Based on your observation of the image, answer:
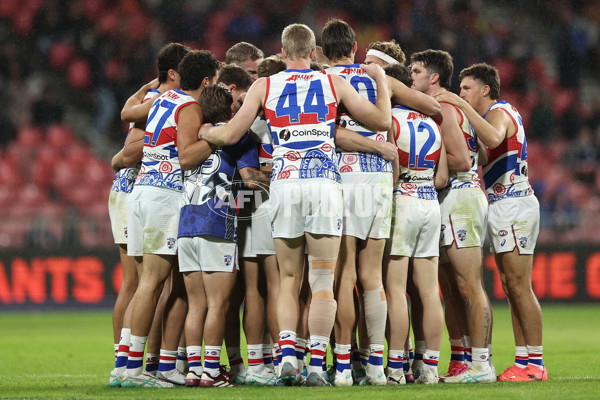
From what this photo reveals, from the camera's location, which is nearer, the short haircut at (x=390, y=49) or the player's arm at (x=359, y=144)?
the player's arm at (x=359, y=144)

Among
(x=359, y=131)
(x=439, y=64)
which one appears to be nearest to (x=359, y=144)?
(x=359, y=131)

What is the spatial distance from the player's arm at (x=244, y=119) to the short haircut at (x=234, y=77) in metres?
0.72

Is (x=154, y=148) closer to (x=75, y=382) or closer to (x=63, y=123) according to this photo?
(x=75, y=382)

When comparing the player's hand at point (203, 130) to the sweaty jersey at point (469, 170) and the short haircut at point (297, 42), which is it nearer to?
the short haircut at point (297, 42)

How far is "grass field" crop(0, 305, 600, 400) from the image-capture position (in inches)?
212

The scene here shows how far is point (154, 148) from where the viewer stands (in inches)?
250

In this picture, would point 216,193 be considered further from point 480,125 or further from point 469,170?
point 480,125

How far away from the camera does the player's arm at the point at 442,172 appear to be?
6.56 m

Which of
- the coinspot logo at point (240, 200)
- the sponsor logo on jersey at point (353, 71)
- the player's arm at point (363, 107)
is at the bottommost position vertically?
the coinspot logo at point (240, 200)

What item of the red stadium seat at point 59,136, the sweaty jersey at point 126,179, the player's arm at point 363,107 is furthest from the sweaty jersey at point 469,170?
the red stadium seat at point 59,136

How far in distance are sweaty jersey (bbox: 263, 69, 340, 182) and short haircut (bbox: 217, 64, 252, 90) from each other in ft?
2.62

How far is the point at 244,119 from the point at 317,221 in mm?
902

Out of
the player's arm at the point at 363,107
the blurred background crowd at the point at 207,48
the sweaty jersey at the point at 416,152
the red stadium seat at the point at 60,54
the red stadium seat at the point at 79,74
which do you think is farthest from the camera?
the red stadium seat at the point at 60,54

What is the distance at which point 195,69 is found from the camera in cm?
639
